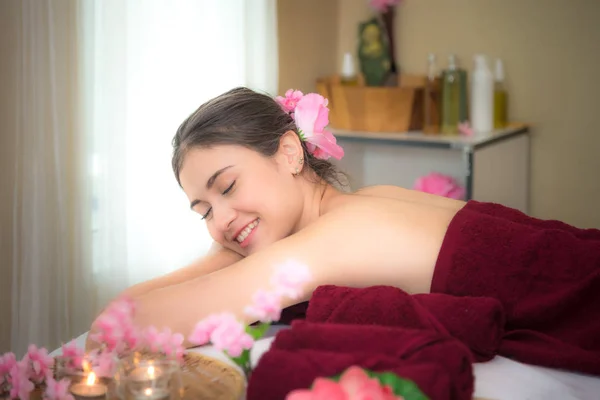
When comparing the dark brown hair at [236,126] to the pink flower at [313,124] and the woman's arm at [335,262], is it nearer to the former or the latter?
the pink flower at [313,124]

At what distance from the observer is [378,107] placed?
8.68 ft

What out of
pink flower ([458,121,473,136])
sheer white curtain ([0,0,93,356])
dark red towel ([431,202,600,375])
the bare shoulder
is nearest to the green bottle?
pink flower ([458,121,473,136])

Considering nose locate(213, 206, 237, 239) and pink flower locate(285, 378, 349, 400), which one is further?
nose locate(213, 206, 237, 239)

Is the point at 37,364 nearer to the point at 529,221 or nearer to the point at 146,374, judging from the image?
the point at 146,374

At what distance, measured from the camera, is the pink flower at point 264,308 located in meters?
0.99

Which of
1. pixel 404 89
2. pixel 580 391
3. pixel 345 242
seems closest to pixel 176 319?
pixel 345 242

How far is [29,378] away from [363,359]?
405mm

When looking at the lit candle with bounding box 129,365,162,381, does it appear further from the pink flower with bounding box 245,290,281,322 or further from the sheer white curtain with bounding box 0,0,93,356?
the sheer white curtain with bounding box 0,0,93,356

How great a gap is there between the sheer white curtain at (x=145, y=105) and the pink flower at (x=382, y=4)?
772 millimetres

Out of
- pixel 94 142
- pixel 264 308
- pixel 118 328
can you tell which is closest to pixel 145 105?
pixel 94 142

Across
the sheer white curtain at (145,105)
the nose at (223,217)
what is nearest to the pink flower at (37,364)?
the nose at (223,217)

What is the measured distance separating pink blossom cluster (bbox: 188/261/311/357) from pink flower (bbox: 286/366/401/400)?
3.7 inches

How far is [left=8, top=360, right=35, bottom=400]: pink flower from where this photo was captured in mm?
881

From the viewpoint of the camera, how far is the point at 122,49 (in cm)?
189
